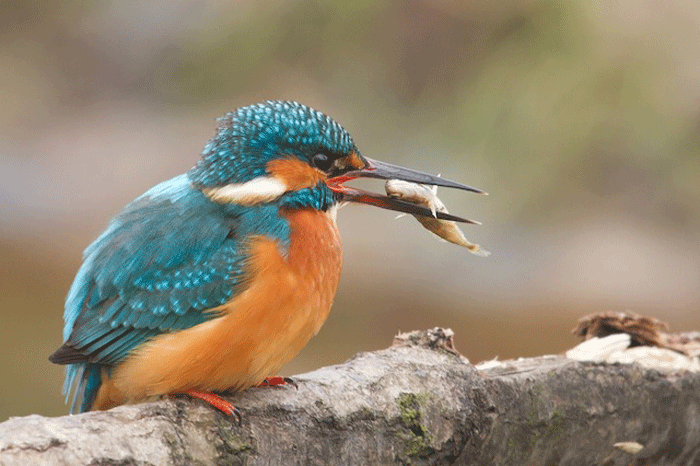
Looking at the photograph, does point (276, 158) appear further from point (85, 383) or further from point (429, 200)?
point (85, 383)

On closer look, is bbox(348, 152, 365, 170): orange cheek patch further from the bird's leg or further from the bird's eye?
the bird's leg

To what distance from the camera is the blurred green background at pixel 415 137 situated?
7.57 metres

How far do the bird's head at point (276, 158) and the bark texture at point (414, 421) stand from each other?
0.43 m

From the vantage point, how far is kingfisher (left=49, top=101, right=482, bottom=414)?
2.53 metres

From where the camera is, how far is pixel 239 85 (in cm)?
988

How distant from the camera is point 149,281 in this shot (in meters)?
2.61

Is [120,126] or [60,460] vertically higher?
[120,126]

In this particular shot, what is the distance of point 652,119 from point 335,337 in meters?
3.37

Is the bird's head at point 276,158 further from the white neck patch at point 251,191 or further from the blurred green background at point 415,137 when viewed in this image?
the blurred green background at point 415,137

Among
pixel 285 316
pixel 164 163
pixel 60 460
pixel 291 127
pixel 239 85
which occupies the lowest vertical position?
pixel 60 460

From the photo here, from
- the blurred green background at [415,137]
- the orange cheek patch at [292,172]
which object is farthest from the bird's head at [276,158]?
the blurred green background at [415,137]

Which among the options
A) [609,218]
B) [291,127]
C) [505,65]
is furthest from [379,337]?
[291,127]

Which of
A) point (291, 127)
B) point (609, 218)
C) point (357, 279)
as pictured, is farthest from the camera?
point (609, 218)

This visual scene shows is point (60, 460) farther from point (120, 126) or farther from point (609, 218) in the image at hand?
point (120, 126)
